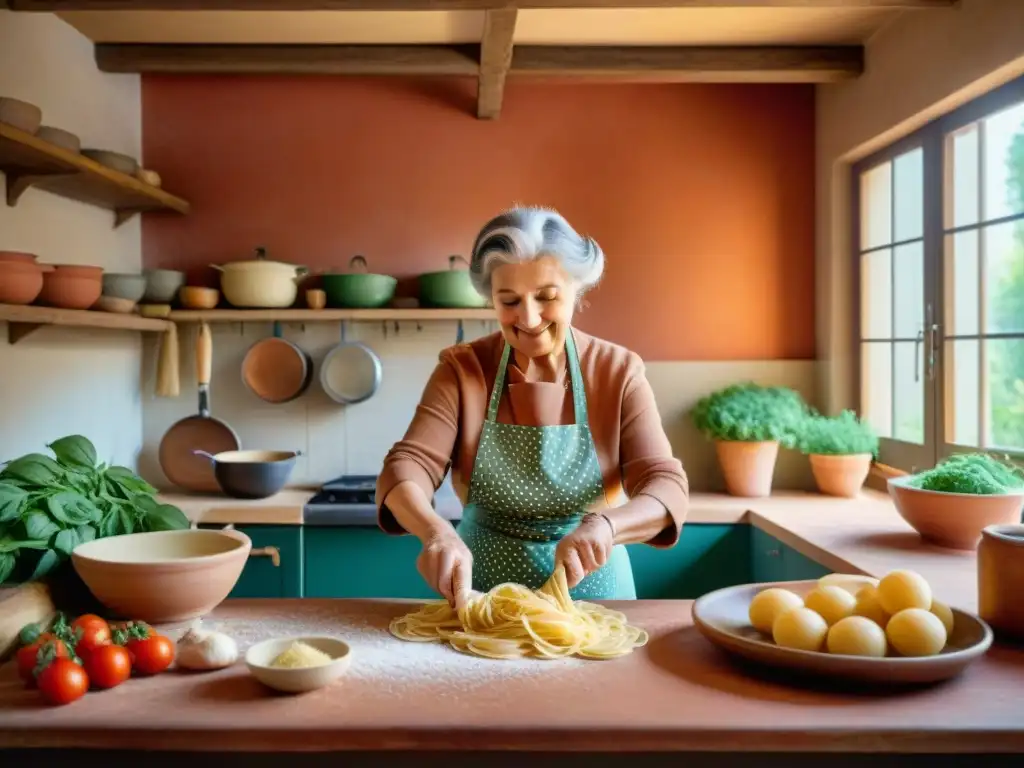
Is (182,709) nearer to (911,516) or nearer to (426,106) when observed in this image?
(911,516)

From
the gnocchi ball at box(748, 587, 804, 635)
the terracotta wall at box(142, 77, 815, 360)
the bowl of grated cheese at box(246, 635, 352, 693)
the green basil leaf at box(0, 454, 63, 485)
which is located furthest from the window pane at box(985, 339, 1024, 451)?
the green basil leaf at box(0, 454, 63, 485)

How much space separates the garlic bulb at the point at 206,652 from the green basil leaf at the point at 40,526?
18.2 inches

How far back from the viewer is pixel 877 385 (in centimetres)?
357

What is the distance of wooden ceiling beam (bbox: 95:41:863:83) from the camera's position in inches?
135

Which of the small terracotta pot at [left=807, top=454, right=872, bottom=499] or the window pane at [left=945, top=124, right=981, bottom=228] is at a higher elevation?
the window pane at [left=945, top=124, right=981, bottom=228]

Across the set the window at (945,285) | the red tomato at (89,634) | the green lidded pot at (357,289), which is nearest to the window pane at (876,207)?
the window at (945,285)

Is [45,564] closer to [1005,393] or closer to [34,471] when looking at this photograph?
[34,471]

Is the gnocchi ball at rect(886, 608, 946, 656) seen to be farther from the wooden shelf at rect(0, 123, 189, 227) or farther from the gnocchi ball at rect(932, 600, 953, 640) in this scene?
the wooden shelf at rect(0, 123, 189, 227)

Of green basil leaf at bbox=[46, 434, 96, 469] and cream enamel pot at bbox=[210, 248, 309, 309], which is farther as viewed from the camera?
cream enamel pot at bbox=[210, 248, 309, 309]

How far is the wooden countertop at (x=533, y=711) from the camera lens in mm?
1105

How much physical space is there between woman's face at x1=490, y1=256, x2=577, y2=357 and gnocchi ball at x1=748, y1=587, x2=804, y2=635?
711 millimetres

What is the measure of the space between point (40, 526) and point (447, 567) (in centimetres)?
76

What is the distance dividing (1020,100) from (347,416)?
105 inches

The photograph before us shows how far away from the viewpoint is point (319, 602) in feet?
5.61
